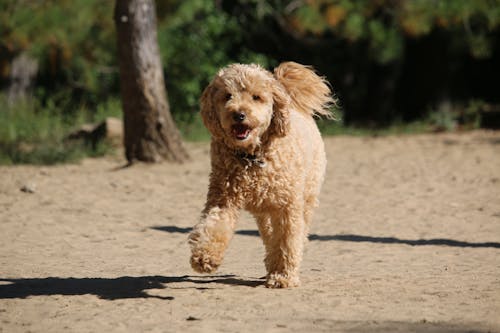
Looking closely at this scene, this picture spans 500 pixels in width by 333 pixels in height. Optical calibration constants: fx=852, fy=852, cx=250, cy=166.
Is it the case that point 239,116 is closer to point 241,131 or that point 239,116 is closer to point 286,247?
point 241,131

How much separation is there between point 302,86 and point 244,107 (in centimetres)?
85

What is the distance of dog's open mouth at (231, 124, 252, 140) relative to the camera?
582 cm

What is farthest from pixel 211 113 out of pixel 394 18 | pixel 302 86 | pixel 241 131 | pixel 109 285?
pixel 394 18

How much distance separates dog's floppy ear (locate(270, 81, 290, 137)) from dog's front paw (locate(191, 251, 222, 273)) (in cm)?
105

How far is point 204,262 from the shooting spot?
5520 millimetres

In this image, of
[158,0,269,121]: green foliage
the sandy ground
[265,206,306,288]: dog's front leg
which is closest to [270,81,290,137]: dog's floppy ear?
[265,206,306,288]: dog's front leg

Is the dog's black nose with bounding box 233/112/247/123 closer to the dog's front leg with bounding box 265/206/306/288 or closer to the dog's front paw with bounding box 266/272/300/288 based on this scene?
the dog's front leg with bounding box 265/206/306/288

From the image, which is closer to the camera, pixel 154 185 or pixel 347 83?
pixel 154 185

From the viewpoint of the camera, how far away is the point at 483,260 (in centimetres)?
713

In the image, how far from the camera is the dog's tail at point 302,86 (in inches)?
253

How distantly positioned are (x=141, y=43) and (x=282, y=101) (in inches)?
256

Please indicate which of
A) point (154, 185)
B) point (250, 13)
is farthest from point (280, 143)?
point (250, 13)

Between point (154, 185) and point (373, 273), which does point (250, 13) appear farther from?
point (373, 273)

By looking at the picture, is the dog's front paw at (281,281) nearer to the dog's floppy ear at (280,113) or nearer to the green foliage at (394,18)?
the dog's floppy ear at (280,113)
